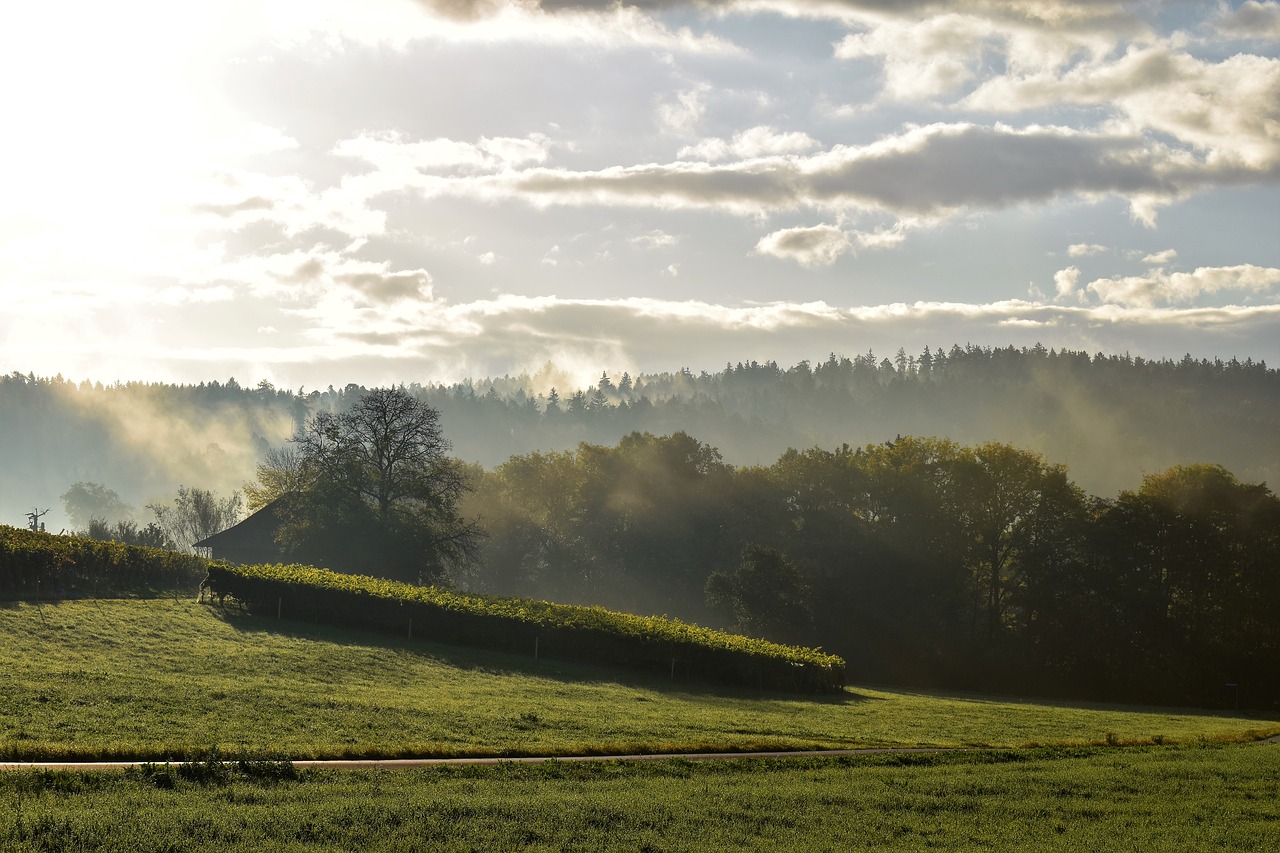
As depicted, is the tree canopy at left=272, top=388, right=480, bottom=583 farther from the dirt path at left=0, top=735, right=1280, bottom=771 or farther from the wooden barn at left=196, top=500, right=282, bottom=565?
the dirt path at left=0, top=735, right=1280, bottom=771

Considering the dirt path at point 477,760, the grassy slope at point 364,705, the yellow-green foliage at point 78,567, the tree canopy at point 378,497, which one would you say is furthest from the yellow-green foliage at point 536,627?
the dirt path at point 477,760

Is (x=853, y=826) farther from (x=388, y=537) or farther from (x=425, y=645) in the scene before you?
(x=388, y=537)

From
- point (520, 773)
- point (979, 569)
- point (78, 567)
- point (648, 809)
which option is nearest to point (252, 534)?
point (78, 567)

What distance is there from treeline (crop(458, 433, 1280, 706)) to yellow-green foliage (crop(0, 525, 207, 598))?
104 ft

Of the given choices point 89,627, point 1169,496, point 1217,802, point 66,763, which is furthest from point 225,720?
point 1169,496

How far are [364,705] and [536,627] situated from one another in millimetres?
17051

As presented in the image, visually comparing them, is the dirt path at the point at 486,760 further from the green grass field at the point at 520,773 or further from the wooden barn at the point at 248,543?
the wooden barn at the point at 248,543

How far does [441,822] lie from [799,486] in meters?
68.3

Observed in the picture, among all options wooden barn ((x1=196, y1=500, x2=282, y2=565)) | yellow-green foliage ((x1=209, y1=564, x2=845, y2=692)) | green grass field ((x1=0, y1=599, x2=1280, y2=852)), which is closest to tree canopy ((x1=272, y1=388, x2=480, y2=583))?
wooden barn ((x1=196, y1=500, x2=282, y2=565))

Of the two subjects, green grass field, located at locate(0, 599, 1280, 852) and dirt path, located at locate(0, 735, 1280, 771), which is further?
dirt path, located at locate(0, 735, 1280, 771)

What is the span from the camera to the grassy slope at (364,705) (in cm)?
1795

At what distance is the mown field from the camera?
1202 cm

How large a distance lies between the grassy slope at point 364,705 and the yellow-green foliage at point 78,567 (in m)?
2.47

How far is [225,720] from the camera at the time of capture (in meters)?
19.2
